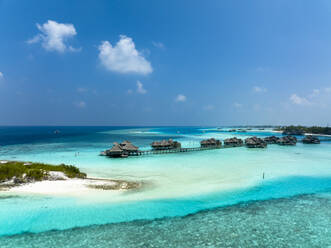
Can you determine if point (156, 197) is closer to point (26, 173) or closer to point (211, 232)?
point (211, 232)

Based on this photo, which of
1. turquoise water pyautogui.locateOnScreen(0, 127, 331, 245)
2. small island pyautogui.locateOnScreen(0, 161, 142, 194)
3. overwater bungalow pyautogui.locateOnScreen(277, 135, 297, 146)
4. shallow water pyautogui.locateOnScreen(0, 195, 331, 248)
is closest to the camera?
shallow water pyautogui.locateOnScreen(0, 195, 331, 248)

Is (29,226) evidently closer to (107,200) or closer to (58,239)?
(58,239)

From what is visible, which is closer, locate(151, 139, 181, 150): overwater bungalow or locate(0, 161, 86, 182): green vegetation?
locate(0, 161, 86, 182): green vegetation

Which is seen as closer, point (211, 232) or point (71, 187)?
point (211, 232)

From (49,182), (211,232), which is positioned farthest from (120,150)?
(211,232)

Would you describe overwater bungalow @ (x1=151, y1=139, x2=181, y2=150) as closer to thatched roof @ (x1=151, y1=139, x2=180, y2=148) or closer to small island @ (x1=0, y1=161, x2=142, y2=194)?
thatched roof @ (x1=151, y1=139, x2=180, y2=148)

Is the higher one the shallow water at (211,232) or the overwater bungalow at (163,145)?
the overwater bungalow at (163,145)

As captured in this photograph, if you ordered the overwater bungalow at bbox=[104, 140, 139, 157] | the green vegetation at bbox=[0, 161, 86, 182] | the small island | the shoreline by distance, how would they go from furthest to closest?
the overwater bungalow at bbox=[104, 140, 139, 157] → the green vegetation at bbox=[0, 161, 86, 182] → the small island → the shoreline

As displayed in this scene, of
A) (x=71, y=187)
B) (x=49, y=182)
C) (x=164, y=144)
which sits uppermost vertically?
(x=164, y=144)

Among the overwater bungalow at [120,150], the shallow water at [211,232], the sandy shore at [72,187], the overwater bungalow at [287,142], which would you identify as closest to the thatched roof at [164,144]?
the overwater bungalow at [120,150]

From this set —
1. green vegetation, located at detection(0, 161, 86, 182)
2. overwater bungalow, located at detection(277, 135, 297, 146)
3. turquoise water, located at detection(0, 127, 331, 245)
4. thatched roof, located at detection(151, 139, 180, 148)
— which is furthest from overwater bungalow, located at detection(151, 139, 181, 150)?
overwater bungalow, located at detection(277, 135, 297, 146)

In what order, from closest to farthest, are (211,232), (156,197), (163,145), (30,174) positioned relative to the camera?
(211,232), (156,197), (30,174), (163,145)

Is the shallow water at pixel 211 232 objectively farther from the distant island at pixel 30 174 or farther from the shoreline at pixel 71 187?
the distant island at pixel 30 174
